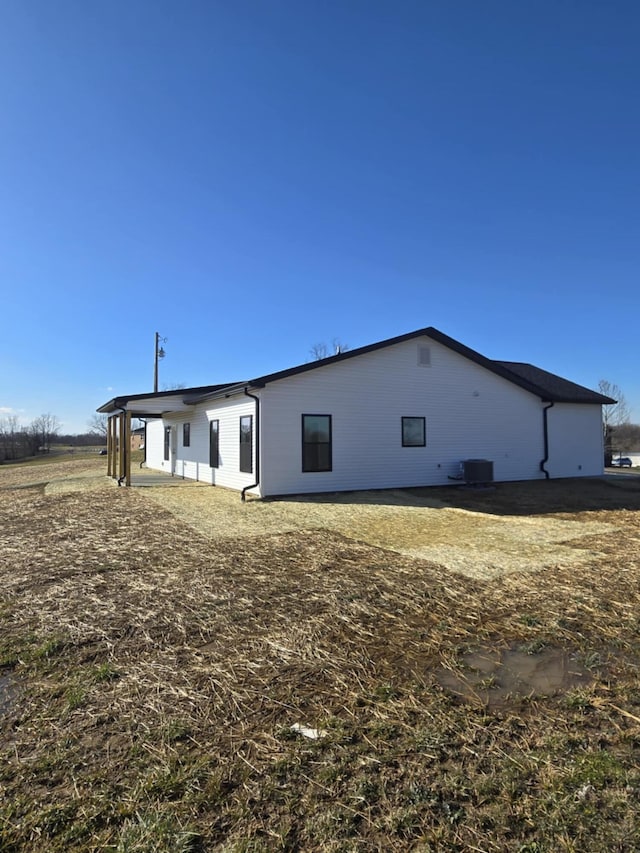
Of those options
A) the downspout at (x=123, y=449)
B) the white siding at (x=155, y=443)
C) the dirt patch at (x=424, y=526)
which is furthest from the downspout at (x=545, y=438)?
the white siding at (x=155, y=443)

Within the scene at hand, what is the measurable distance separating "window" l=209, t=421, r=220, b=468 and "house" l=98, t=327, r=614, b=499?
6 cm

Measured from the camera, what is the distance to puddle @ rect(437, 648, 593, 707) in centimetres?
277

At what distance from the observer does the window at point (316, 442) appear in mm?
12203

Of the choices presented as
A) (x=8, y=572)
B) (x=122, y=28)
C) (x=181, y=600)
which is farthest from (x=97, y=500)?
(x=122, y=28)

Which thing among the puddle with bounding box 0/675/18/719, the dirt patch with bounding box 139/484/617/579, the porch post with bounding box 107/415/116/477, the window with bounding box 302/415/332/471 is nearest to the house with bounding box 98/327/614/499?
the window with bounding box 302/415/332/471

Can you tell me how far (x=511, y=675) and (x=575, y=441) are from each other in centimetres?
1652

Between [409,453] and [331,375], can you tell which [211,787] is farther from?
[409,453]

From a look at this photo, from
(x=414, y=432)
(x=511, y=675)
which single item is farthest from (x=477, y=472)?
(x=511, y=675)

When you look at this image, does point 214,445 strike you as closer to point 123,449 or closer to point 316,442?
point 123,449

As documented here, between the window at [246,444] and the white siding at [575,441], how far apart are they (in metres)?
10.9

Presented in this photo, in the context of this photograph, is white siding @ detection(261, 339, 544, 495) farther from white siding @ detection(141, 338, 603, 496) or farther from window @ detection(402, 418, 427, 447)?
window @ detection(402, 418, 427, 447)

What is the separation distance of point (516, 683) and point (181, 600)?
302 cm

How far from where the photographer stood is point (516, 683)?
2.90 meters

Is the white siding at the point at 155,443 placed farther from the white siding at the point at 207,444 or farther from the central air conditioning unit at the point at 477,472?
the central air conditioning unit at the point at 477,472
